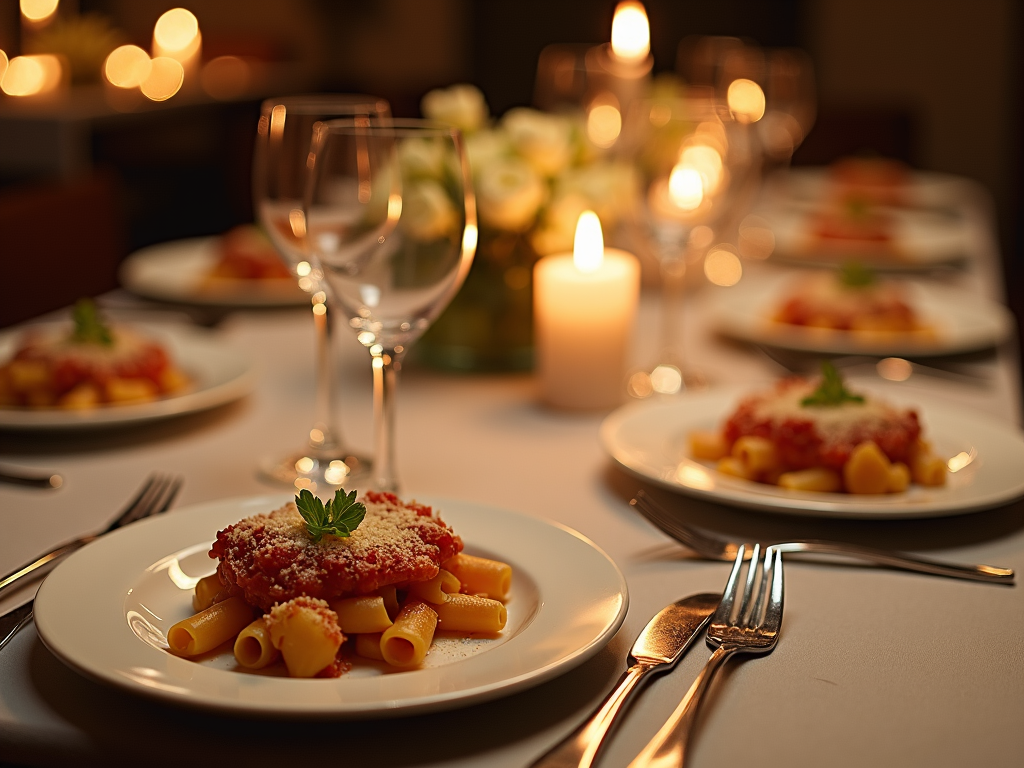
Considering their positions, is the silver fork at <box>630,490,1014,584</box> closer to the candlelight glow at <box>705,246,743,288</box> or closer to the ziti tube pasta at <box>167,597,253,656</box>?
the ziti tube pasta at <box>167,597,253,656</box>

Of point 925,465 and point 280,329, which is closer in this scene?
point 925,465

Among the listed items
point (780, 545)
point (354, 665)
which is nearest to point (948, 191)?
point (780, 545)

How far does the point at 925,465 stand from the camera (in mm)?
1069

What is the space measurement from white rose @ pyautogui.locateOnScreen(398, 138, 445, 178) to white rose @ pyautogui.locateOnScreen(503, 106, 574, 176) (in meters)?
0.54

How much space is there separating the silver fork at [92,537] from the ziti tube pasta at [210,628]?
0.32 ft

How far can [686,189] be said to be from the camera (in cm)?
148

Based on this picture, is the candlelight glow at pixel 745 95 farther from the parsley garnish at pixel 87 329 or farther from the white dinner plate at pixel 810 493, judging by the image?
the parsley garnish at pixel 87 329

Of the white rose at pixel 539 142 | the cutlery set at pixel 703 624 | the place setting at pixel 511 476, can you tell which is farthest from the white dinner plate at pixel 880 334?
the cutlery set at pixel 703 624

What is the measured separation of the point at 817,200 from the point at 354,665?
2.54 m

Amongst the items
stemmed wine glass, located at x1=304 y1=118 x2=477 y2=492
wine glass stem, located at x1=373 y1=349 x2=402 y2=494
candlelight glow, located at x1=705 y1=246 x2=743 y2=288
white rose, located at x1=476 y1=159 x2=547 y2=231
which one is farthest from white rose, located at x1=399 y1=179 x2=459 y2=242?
candlelight glow, located at x1=705 y1=246 x2=743 y2=288

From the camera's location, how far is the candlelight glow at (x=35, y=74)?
5125 mm

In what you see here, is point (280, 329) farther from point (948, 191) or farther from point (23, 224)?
point (948, 191)

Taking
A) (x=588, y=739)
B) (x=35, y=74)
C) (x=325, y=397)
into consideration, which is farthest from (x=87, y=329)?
(x=35, y=74)

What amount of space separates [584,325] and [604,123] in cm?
76
